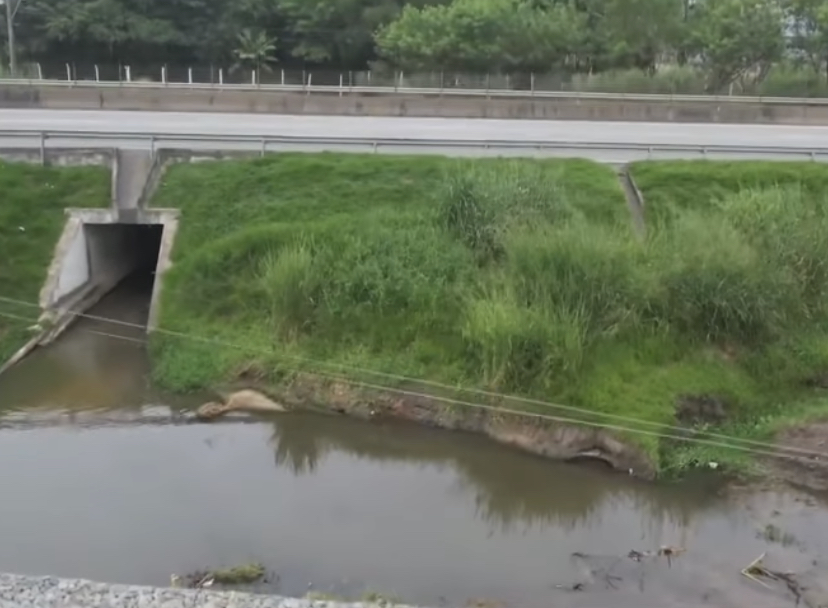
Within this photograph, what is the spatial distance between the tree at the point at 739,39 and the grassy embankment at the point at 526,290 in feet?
46.2

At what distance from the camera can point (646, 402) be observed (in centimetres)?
1337

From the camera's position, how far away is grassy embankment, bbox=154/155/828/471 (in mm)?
13586

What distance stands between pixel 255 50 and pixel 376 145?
16070 mm

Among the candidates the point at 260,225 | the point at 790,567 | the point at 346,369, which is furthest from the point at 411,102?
the point at 790,567

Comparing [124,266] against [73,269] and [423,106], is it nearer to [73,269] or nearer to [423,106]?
[73,269]

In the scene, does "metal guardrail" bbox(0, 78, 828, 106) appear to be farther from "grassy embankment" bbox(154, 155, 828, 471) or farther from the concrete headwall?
"grassy embankment" bbox(154, 155, 828, 471)

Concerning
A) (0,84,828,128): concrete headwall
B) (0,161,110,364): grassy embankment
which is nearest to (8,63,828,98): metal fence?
(0,84,828,128): concrete headwall

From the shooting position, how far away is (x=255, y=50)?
110ft

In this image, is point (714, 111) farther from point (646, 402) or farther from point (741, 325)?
point (646, 402)

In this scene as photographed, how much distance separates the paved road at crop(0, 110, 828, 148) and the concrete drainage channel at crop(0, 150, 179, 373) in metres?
1.66

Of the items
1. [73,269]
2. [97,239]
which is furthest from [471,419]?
[97,239]

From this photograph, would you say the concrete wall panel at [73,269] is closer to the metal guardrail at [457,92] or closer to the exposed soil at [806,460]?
the metal guardrail at [457,92]

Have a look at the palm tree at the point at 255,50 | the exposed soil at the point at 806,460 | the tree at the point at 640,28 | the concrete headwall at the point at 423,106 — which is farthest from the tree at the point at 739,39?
the exposed soil at the point at 806,460

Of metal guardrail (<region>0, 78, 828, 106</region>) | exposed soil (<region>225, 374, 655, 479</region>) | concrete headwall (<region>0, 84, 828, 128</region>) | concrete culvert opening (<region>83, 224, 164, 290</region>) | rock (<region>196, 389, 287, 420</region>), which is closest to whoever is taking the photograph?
exposed soil (<region>225, 374, 655, 479</region>)
